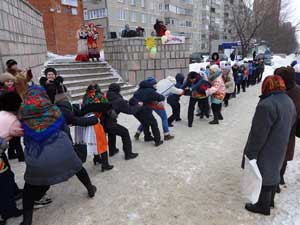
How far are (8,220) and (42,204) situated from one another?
1.31 ft

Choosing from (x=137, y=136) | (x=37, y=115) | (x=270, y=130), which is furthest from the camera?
(x=137, y=136)

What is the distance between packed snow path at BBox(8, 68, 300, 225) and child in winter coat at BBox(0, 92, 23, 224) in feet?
0.52

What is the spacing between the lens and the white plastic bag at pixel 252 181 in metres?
2.53

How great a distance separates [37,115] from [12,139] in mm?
2415

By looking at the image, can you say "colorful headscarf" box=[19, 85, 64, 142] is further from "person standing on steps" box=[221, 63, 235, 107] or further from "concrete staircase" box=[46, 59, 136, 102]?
"person standing on steps" box=[221, 63, 235, 107]

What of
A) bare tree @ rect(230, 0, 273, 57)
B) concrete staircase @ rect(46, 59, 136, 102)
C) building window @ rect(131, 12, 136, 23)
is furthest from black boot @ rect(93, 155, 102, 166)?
building window @ rect(131, 12, 136, 23)

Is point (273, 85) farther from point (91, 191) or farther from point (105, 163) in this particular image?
point (105, 163)

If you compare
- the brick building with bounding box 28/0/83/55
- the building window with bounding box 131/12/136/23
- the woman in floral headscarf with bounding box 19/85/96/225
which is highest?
the building window with bounding box 131/12/136/23

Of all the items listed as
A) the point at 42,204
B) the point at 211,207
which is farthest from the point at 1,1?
the point at 211,207

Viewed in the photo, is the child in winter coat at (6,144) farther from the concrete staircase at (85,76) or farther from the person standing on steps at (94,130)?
the concrete staircase at (85,76)

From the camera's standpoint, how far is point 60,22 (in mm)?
19391

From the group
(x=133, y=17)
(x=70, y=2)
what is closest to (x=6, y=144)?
(x=70, y=2)

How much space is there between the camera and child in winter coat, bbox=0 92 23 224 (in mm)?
2523

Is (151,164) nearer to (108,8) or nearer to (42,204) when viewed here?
(42,204)
